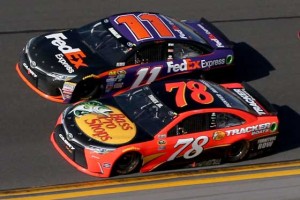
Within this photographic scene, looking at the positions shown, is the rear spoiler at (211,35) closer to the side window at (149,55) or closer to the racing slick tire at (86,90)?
the side window at (149,55)

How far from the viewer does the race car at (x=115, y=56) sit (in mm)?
13859

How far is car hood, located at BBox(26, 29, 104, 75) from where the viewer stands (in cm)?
1388

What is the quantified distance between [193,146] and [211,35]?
12.6 ft

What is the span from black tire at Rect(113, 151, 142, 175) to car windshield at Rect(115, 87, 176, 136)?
1.50 feet

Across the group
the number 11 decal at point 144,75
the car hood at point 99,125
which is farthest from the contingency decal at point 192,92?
the number 11 decal at point 144,75

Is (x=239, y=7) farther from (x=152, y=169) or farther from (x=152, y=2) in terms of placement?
(x=152, y=169)

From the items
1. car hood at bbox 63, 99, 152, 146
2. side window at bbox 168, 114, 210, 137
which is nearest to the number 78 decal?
side window at bbox 168, 114, 210, 137

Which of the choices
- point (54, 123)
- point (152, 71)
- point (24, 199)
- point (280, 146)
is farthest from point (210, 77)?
point (24, 199)

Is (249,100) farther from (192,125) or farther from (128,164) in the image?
(128,164)

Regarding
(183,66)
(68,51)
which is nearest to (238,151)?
(183,66)

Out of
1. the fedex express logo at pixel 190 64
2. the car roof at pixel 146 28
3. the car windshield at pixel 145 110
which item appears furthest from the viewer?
the fedex express logo at pixel 190 64

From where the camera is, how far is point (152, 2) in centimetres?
1856

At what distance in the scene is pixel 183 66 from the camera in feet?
47.7

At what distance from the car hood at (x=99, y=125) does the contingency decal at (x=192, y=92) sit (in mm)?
896
